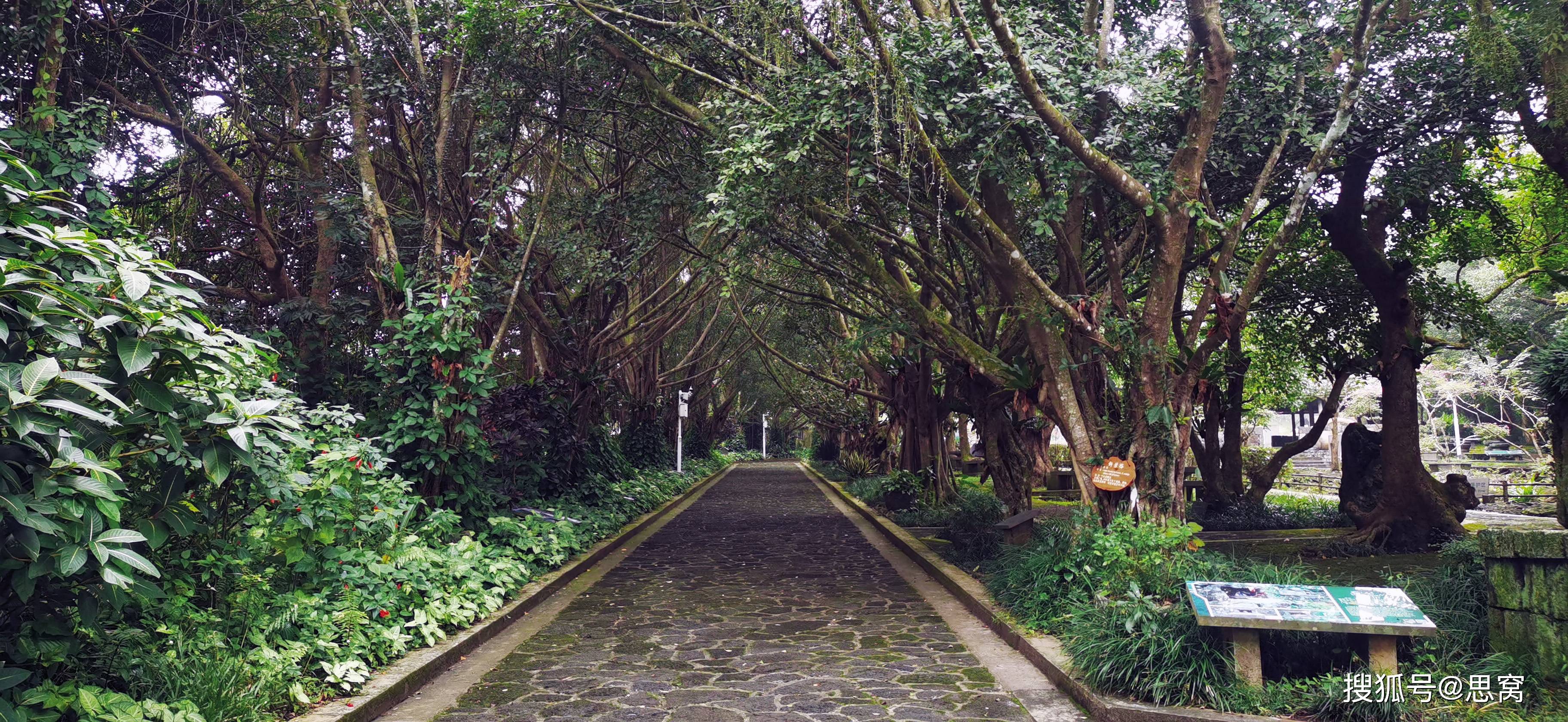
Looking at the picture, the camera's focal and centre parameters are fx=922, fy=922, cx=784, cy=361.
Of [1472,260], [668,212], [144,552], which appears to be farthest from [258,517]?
[1472,260]

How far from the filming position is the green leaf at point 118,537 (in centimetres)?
372

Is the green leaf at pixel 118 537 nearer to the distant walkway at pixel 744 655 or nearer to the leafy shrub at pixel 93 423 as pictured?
the leafy shrub at pixel 93 423

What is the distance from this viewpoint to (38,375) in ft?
11.5

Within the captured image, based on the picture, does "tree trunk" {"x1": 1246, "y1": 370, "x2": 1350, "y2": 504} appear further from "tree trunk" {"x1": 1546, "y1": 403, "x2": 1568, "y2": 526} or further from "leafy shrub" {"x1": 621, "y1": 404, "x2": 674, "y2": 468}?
"leafy shrub" {"x1": 621, "y1": 404, "x2": 674, "y2": 468}

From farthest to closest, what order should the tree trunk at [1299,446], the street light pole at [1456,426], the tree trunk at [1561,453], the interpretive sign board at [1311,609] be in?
the street light pole at [1456,426] → the tree trunk at [1299,446] → the tree trunk at [1561,453] → the interpretive sign board at [1311,609]

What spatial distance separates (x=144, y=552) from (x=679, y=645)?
389 cm

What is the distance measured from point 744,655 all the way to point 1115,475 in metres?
3.51

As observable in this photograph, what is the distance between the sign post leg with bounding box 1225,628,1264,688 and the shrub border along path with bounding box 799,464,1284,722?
257mm

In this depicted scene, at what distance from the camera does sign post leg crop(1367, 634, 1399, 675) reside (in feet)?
16.8

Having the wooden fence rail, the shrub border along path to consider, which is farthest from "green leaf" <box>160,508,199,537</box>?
the wooden fence rail

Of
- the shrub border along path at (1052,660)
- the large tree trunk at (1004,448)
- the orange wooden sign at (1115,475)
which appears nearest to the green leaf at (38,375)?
the shrub border along path at (1052,660)

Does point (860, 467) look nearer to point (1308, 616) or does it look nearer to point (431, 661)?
point (431, 661)

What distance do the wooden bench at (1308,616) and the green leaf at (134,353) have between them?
5469mm

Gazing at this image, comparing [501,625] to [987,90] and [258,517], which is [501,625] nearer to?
[258,517]
